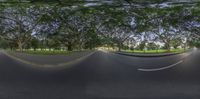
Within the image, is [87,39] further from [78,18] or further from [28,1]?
[28,1]

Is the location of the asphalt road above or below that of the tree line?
below

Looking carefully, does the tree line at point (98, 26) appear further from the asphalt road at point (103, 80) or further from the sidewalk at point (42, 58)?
the asphalt road at point (103, 80)

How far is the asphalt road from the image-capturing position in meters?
12.8

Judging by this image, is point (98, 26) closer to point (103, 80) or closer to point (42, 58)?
point (103, 80)

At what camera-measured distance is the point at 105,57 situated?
16.3 metres

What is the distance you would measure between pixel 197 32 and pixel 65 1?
4361 mm

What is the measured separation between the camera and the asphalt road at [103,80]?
12766 millimetres

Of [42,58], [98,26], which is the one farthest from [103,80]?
[42,58]

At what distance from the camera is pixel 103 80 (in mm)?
14086

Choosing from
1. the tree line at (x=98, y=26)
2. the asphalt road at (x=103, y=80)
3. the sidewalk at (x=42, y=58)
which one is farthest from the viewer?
the sidewalk at (x=42, y=58)

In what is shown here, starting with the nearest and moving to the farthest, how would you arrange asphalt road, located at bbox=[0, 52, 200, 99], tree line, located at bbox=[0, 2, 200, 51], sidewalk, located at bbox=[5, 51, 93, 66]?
1. asphalt road, located at bbox=[0, 52, 200, 99]
2. tree line, located at bbox=[0, 2, 200, 51]
3. sidewalk, located at bbox=[5, 51, 93, 66]

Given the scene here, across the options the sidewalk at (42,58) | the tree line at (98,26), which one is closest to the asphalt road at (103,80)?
the sidewalk at (42,58)

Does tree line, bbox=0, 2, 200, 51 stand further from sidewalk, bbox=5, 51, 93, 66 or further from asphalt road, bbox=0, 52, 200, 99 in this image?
asphalt road, bbox=0, 52, 200, 99

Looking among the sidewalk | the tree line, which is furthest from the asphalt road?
the tree line
